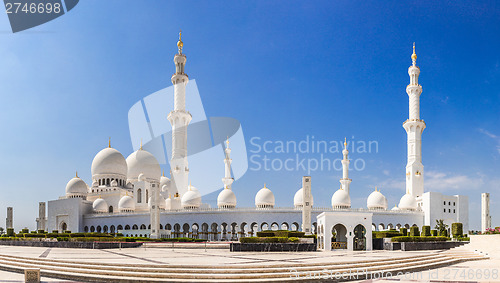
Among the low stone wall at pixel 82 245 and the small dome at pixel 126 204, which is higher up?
the small dome at pixel 126 204

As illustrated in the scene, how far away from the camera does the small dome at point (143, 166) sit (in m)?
65.8

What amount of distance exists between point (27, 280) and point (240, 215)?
1488 inches

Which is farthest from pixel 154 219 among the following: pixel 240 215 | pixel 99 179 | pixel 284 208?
pixel 99 179

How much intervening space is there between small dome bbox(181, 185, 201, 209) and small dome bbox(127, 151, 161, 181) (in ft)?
37.2

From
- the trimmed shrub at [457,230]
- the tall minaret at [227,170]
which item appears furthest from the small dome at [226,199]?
the trimmed shrub at [457,230]

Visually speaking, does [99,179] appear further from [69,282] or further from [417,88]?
[69,282]

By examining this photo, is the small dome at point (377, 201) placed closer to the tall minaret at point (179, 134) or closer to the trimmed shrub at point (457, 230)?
the trimmed shrub at point (457, 230)

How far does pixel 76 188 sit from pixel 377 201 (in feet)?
135

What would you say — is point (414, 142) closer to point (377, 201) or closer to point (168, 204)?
point (377, 201)

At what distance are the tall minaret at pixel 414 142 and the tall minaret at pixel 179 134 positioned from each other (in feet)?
95.0

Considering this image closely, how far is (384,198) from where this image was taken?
5728 cm

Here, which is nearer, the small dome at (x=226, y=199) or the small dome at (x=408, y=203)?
the small dome at (x=226, y=199)

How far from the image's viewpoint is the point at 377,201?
56.8 m

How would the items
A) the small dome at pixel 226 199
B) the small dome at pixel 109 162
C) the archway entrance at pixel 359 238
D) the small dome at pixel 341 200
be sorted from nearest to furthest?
the archway entrance at pixel 359 238 < the small dome at pixel 226 199 < the small dome at pixel 341 200 < the small dome at pixel 109 162
